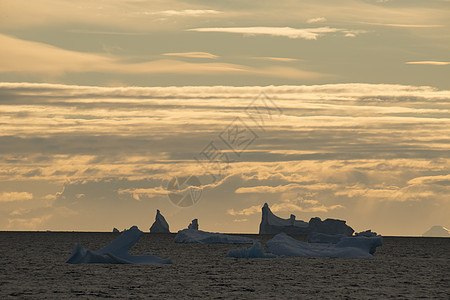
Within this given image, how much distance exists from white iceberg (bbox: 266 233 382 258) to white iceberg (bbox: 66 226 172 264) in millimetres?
12731

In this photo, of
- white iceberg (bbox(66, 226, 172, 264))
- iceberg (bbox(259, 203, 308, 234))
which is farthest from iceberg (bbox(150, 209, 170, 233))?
white iceberg (bbox(66, 226, 172, 264))

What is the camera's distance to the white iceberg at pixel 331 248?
176 ft

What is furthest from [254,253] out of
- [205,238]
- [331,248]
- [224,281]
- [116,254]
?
[205,238]

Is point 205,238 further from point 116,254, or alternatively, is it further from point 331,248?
point 116,254

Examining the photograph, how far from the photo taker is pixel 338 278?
36.2m

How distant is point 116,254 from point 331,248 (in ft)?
65.1

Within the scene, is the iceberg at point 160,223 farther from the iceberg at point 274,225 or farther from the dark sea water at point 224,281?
the dark sea water at point 224,281

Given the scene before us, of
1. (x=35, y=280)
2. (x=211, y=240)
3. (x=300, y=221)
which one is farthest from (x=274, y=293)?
(x=300, y=221)

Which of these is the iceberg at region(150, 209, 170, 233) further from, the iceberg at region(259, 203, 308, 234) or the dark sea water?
the dark sea water

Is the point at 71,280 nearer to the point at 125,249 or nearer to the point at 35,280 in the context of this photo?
the point at 35,280

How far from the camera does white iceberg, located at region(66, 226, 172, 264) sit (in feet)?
135

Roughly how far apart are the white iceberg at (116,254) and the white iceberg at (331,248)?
12.7 m

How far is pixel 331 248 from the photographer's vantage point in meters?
→ 56.8

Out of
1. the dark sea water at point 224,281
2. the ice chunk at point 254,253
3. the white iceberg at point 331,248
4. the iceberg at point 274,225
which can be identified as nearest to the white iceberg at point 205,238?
the white iceberg at point 331,248
